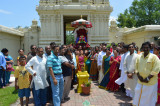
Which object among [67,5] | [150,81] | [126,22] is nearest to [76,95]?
[150,81]

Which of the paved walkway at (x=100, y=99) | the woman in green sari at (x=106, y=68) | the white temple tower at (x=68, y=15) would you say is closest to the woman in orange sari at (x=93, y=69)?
the woman in green sari at (x=106, y=68)

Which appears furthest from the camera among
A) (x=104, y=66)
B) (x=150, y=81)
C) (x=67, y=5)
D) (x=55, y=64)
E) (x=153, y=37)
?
(x=67, y=5)

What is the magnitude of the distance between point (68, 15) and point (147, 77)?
1277 centimetres

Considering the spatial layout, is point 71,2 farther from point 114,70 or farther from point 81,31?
point 114,70

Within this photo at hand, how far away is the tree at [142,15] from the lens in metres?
29.1

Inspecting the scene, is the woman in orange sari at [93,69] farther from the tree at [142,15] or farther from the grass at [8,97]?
the tree at [142,15]

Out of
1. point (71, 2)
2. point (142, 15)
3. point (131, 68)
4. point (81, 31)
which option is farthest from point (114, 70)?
point (142, 15)

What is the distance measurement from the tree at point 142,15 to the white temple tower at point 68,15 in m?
14.9

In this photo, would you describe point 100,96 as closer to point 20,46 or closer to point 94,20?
point 94,20

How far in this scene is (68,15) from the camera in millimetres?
15086

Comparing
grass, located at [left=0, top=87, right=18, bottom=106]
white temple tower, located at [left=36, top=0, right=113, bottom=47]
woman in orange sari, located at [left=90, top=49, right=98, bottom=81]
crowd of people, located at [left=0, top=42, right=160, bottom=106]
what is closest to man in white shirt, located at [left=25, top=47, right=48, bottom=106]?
crowd of people, located at [left=0, top=42, right=160, bottom=106]

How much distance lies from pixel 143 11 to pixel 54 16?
21.4m

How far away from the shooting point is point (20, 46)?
1656 centimetres

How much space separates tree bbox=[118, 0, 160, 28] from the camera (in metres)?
29.1
